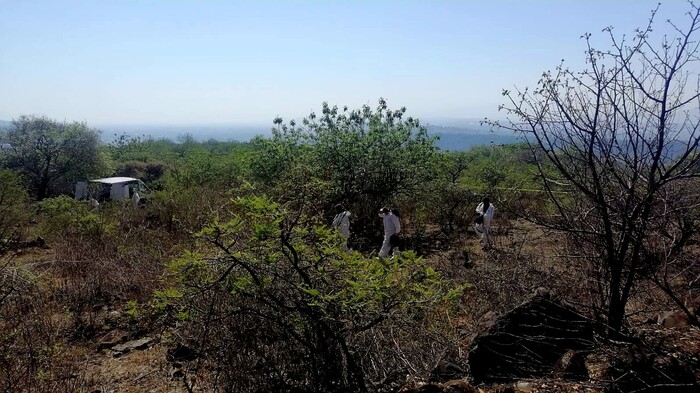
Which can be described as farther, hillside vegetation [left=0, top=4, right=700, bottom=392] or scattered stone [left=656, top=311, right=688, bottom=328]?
scattered stone [left=656, top=311, right=688, bottom=328]

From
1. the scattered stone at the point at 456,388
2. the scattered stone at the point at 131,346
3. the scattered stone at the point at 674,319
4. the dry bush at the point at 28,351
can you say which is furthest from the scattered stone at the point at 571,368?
the scattered stone at the point at 131,346

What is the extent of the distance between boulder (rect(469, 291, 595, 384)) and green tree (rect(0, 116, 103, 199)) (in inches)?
1062

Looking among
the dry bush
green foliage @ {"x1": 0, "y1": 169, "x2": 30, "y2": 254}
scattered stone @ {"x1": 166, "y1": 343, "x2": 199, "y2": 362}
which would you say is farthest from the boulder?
green foliage @ {"x1": 0, "y1": 169, "x2": 30, "y2": 254}

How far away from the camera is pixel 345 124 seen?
13.4m

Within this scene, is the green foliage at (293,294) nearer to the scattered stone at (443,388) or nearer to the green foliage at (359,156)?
the scattered stone at (443,388)

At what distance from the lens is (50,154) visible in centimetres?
2536

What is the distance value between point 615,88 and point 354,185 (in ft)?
29.4

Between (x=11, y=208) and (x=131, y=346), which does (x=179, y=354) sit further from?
(x=11, y=208)

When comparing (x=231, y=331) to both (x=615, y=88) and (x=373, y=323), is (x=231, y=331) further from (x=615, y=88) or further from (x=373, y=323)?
(x=615, y=88)

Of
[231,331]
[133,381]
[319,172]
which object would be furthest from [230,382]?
[319,172]

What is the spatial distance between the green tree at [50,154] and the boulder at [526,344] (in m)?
27.0

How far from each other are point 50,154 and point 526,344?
28287 mm

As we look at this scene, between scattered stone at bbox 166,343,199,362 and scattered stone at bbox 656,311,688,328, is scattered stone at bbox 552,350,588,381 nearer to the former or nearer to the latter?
scattered stone at bbox 656,311,688,328

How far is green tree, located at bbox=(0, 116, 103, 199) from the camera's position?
2484 cm
